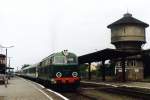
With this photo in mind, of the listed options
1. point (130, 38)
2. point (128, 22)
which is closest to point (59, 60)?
point (130, 38)

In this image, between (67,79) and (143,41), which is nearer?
(67,79)

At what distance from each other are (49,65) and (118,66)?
4617 centimetres

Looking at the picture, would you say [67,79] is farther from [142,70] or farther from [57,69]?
[142,70]

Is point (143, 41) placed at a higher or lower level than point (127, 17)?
lower

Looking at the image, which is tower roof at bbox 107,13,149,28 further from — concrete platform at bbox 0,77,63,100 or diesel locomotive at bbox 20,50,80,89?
diesel locomotive at bbox 20,50,80,89

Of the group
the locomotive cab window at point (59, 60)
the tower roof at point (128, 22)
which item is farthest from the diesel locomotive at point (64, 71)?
the tower roof at point (128, 22)

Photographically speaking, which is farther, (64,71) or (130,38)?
(130,38)

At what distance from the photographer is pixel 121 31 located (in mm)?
68750

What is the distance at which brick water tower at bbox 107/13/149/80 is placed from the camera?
221 ft

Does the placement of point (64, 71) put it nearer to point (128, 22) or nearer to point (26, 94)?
point (26, 94)

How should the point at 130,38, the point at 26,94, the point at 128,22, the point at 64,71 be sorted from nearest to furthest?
the point at 26,94 < the point at 64,71 < the point at 130,38 < the point at 128,22

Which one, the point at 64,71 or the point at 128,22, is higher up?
the point at 128,22

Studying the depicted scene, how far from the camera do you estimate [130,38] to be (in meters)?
67.2

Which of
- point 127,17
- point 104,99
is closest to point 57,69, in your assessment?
point 104,99
